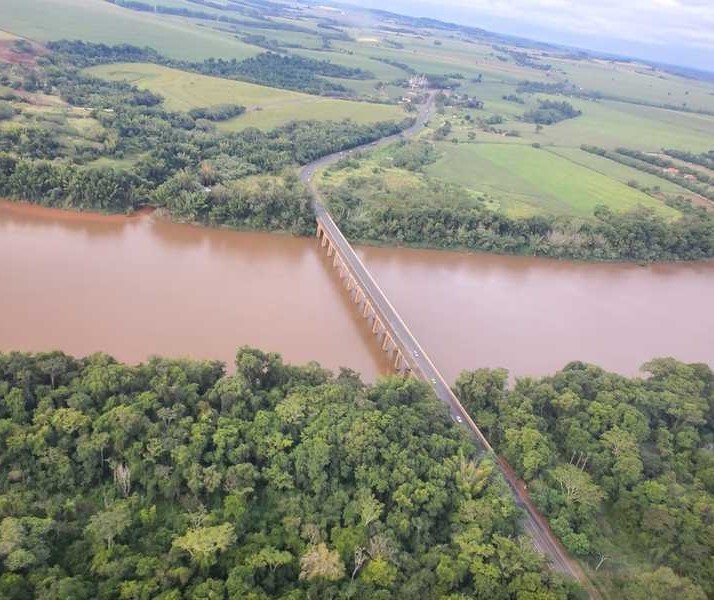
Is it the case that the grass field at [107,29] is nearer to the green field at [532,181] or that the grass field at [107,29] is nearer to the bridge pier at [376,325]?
the green field at [532,181]

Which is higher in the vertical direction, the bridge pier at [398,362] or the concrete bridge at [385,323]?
the concrete bridge at [385,323]

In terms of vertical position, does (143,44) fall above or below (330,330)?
above

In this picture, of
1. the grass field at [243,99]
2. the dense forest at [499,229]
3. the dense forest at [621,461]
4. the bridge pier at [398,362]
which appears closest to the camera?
the dense forest at [621,461]

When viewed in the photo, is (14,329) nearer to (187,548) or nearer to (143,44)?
(187,548)

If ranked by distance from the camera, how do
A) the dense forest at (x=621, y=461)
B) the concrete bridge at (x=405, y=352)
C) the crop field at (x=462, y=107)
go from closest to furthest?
the dense forest at (x=621, y=461), the concrete bridge at (x=405, y=352), the crop field at (x=462, y=107)

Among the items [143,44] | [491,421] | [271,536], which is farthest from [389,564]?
[143,44]

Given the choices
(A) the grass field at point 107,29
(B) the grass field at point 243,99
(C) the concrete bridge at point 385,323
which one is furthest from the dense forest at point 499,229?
(A) the grass field at point 107,29
